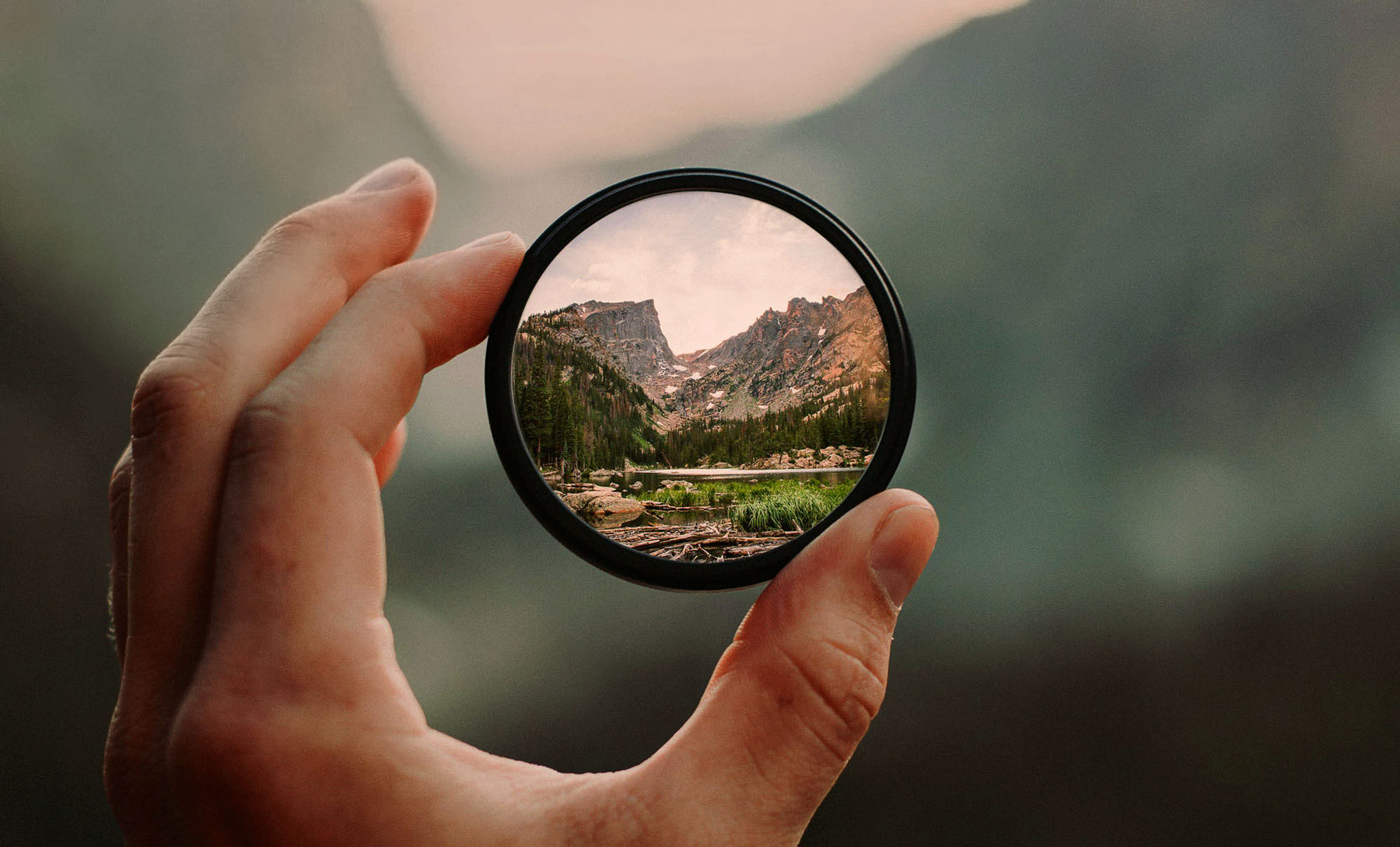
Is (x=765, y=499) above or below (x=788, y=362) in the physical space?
below

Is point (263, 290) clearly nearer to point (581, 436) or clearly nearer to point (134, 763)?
point (581, 436)

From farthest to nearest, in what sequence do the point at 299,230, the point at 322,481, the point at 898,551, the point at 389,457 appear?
the point at 389,457
the point at 299,230
the point at 898,551
the point at 322,481

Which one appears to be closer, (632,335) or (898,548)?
(898,548)

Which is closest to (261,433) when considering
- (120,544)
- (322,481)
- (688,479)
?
(322,481)

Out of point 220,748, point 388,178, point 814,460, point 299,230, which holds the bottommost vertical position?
point 220,748

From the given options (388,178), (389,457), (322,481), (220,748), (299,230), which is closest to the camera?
(220,748)

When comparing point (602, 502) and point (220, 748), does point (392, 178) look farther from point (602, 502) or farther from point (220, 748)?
point (220, 748)

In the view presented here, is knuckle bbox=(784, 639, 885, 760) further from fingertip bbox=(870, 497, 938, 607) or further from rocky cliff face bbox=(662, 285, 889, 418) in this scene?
rocky cliff face bbox=(662, 285, 889, 418)
